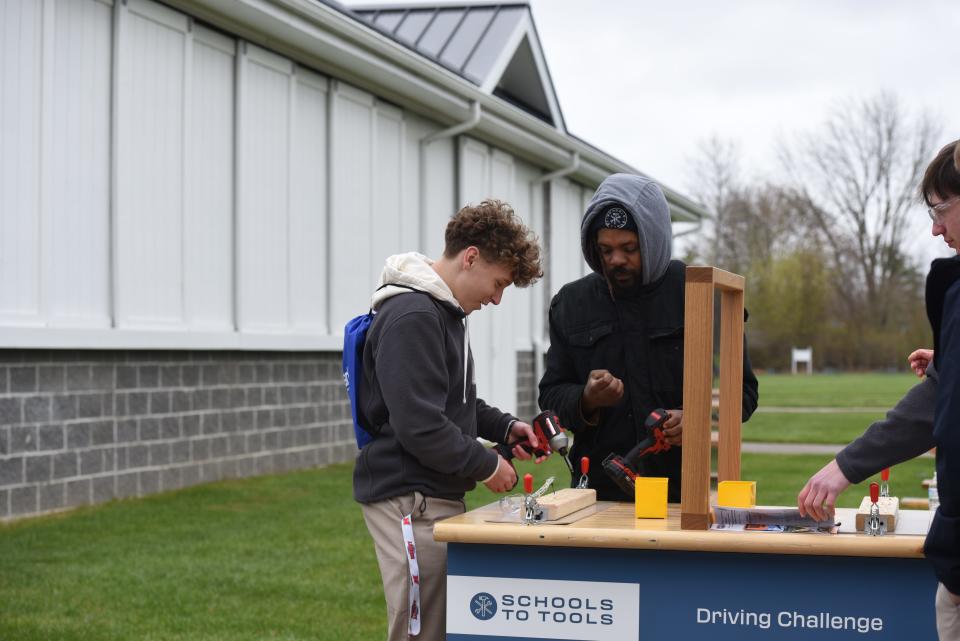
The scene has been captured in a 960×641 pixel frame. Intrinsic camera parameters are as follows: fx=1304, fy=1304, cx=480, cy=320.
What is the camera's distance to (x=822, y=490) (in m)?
3.40

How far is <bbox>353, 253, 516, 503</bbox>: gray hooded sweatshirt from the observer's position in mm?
3746

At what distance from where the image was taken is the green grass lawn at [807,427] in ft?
63.1

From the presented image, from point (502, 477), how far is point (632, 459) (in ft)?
1.70

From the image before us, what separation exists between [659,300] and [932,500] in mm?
1540

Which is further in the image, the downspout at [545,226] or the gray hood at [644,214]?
the downspout at [545,226]

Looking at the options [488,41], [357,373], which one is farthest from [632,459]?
[488,41]

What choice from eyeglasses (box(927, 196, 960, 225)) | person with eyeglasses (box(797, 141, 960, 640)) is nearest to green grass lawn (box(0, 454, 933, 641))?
person with eyeglasses (box(797, 141, 960, 640))

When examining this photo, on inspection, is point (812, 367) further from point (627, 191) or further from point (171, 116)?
point (627, 191)

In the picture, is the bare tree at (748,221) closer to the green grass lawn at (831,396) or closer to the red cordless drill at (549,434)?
the green grass lawn at (831,396)

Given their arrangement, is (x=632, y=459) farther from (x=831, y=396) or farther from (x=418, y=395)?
(x=831, y=396)

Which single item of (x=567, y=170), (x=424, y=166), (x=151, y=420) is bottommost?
(x=151, y=420)

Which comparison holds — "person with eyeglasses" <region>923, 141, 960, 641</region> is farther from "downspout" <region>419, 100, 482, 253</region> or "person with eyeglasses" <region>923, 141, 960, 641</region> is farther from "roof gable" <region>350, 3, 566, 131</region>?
"roof gable" <region>350, 3, 566, 131</region>

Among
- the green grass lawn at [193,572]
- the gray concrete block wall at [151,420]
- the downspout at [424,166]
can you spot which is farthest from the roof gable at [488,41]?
the green grass lawn at [193,572]

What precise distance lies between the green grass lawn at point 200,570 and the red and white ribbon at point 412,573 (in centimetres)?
289
